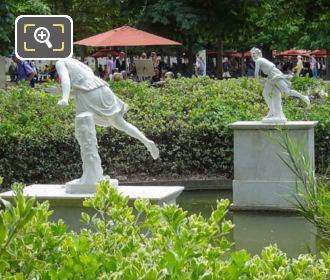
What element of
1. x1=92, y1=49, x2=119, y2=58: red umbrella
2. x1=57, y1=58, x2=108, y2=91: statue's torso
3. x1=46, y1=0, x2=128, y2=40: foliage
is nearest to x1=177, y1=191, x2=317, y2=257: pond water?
x1=57, y1=58, x2=108, y2=91: statue's torso

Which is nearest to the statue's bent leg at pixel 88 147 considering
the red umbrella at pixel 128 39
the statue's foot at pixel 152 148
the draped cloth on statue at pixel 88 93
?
the draped cloth on statue at pixel 88 93

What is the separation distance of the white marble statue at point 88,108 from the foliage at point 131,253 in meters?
5.01

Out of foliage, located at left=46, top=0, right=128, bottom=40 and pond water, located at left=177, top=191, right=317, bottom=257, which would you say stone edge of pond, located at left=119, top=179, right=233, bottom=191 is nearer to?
pond water, located at left=177, top=191, right=317, bottom=257

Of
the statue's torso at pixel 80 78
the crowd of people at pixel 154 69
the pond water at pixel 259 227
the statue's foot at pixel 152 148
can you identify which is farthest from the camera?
the crowd of people at pixel 154 69

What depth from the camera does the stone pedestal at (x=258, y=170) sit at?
11789mm

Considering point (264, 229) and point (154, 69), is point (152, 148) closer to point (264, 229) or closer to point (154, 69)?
point (264, 229)

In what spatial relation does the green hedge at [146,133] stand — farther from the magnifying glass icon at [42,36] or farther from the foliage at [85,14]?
the foliage at [85,14]

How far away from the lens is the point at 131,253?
3.00 meters

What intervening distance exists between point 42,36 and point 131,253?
3.63 meters

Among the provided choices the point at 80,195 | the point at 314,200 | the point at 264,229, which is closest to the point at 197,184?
the point at 264,229

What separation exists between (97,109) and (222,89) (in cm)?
797

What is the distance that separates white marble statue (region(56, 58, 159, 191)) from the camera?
846cm

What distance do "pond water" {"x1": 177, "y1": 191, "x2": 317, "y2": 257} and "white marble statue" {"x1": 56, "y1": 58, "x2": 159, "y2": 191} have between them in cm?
191

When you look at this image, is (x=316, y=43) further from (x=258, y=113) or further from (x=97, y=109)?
(x=97, y=109)
